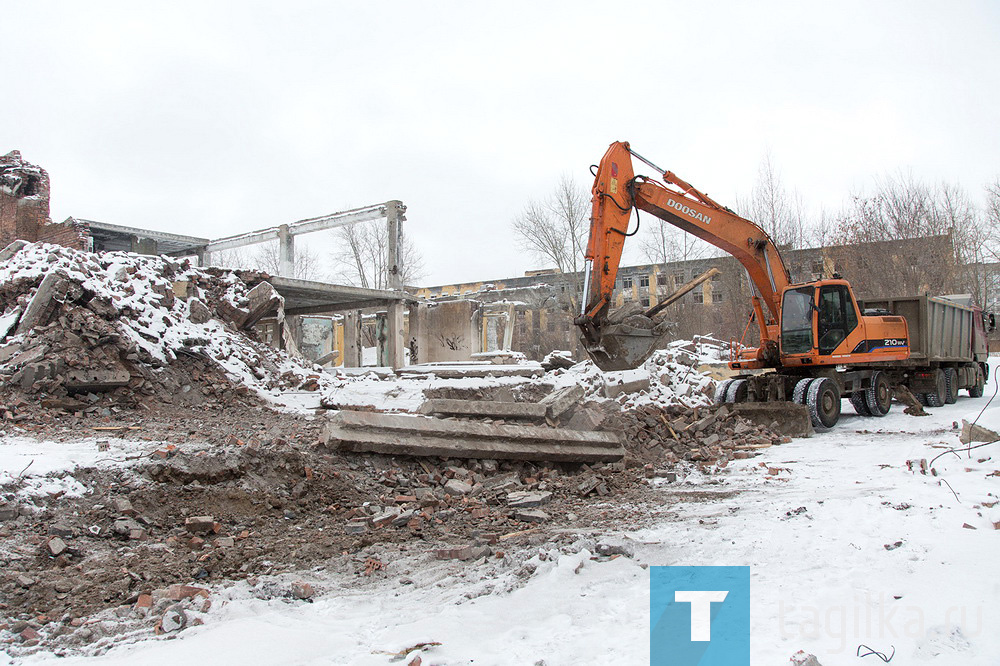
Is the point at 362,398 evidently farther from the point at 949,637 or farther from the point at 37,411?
the point at 949,637

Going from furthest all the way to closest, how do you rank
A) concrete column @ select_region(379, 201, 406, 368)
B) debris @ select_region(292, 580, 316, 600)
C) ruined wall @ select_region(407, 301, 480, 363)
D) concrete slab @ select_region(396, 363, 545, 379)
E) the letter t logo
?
ruined wall @ select_region(407, 301, 480, 363), concrete column @ select_region(379, 201, 406, 368), concrete slab @ select_region(396, 363, 545, 379), debris @ select_region(292, 580, 316, 600), the letter t logo

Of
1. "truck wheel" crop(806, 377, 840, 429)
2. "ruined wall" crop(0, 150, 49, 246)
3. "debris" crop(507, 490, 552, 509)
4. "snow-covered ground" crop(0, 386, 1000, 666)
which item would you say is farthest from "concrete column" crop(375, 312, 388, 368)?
"snow-covered ground" crop(0, 386, 1000, 666)

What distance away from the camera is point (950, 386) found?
48.1 ft

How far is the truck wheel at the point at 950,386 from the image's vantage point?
1454 cm

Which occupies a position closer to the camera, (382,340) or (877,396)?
(877,396)

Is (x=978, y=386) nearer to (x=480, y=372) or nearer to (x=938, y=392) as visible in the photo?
(x=938, y=392)

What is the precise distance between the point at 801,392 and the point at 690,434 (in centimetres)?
261

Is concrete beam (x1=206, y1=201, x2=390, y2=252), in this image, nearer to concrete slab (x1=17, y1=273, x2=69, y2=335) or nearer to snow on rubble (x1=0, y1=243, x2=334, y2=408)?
snow on rubble (x1=0, y1=243, x2=334, y2=408)

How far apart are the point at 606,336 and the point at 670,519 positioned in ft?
14.1

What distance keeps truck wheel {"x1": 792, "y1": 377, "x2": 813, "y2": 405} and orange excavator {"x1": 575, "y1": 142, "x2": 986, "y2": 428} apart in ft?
0.06

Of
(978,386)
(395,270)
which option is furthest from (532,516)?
(978,386)

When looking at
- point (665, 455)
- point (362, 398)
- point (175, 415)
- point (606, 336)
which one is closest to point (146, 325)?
point (175, 415)

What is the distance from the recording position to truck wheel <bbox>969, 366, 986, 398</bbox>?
645 inches

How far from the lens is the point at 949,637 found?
302 cm
